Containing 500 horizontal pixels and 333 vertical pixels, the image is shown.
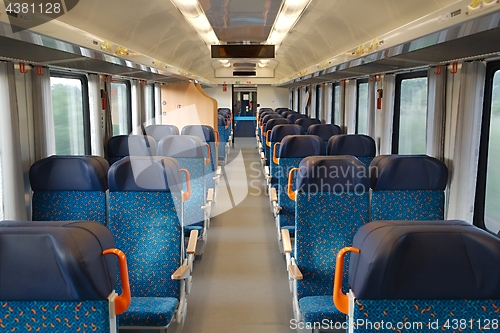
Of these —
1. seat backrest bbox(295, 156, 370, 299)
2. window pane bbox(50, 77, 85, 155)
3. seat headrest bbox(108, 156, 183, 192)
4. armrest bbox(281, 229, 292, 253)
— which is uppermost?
window pane bbox(50, 77, 85, 155)

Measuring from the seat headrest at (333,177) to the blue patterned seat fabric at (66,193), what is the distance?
65.8 inches

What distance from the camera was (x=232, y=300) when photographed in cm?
452

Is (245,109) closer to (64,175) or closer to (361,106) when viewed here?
(361,106)

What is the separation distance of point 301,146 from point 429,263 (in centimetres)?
406

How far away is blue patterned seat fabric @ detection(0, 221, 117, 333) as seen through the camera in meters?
1.74

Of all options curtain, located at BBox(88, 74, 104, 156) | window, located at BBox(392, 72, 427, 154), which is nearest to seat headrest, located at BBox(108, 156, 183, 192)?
curtain, located at BBox(88, 74, 104, 156)

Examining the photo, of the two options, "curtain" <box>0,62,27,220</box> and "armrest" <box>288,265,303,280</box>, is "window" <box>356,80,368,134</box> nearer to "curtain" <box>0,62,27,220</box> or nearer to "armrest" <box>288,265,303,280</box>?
"armrest" <box>288,265,303,280</box>

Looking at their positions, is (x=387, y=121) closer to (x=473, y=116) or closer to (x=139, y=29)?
(x=473, y=116)

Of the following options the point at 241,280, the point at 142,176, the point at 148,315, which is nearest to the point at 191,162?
the point at 241,280

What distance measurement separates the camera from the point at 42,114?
457cm

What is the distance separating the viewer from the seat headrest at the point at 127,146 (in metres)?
5.98

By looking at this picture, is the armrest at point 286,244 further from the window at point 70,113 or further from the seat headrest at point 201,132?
the seat headrest at point 201,132

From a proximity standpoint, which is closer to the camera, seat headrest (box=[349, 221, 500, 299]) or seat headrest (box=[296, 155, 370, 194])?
seat headrest (box=[349, 221, 500, 299])

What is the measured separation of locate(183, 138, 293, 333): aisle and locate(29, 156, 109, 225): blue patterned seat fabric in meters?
1.31
